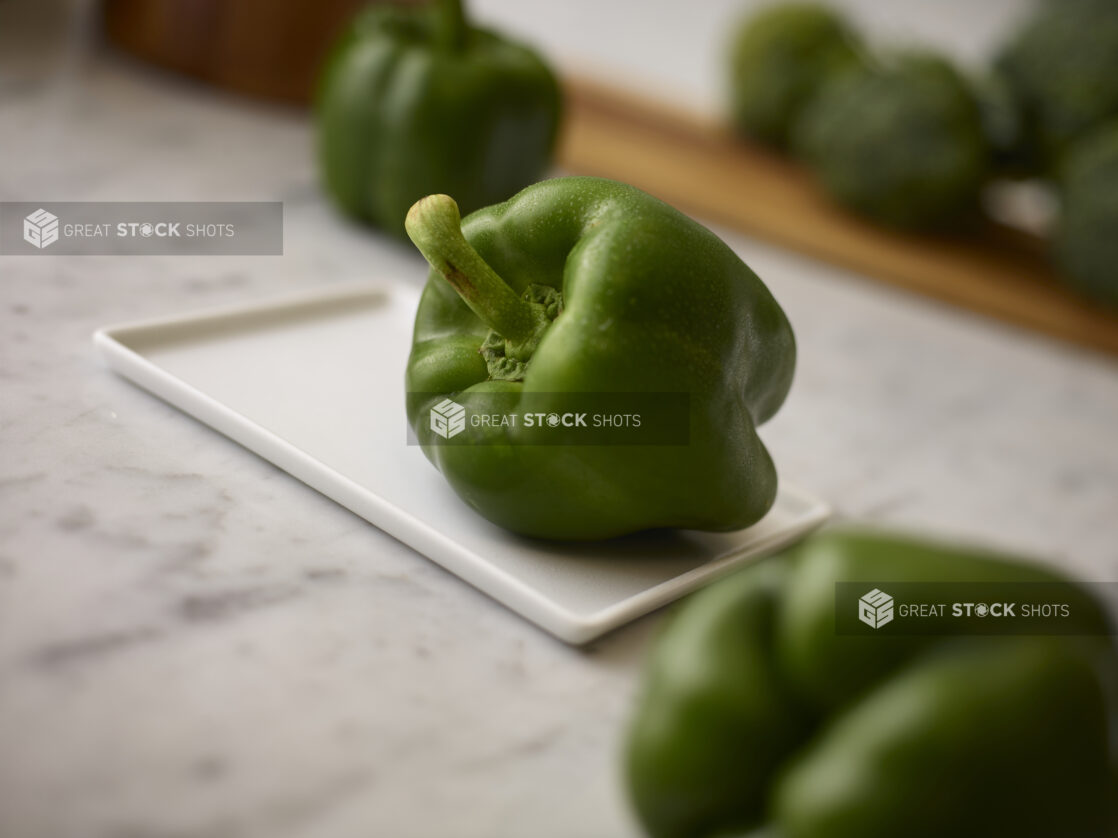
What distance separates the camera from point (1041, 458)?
4.48 feet

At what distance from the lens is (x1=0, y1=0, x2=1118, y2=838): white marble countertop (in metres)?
0.59

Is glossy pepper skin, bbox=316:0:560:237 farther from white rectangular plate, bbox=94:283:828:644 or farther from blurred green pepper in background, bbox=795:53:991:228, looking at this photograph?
blurred green pepper in background, bbox=795:53:991:228

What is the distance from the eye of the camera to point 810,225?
192cm

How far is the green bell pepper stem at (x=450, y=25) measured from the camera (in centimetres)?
146

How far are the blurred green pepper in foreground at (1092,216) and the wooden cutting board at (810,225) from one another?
0.18 feet

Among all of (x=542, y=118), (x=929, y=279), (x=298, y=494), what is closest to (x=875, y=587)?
(x=298, y=494)

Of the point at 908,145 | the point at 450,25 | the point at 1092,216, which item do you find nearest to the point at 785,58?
the point at 908,145

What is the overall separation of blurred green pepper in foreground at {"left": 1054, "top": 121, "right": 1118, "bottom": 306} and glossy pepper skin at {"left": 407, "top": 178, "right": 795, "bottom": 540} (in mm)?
1057

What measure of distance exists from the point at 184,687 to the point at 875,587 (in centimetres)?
38

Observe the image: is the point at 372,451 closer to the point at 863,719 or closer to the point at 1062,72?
the point at 863,719

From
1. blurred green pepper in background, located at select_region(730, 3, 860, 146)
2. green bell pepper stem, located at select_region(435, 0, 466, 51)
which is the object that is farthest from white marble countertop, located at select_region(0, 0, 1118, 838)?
blurred green pepper in background, located at select_region(730, 3, 860, 146)

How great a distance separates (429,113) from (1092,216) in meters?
0.98

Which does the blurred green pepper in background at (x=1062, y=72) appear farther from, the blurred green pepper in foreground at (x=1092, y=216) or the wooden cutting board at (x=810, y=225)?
the wooden cutting board at (x=810, y=225)

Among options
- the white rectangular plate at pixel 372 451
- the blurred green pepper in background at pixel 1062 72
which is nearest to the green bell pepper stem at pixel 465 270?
the white rectangular plate at pixel 372 451
